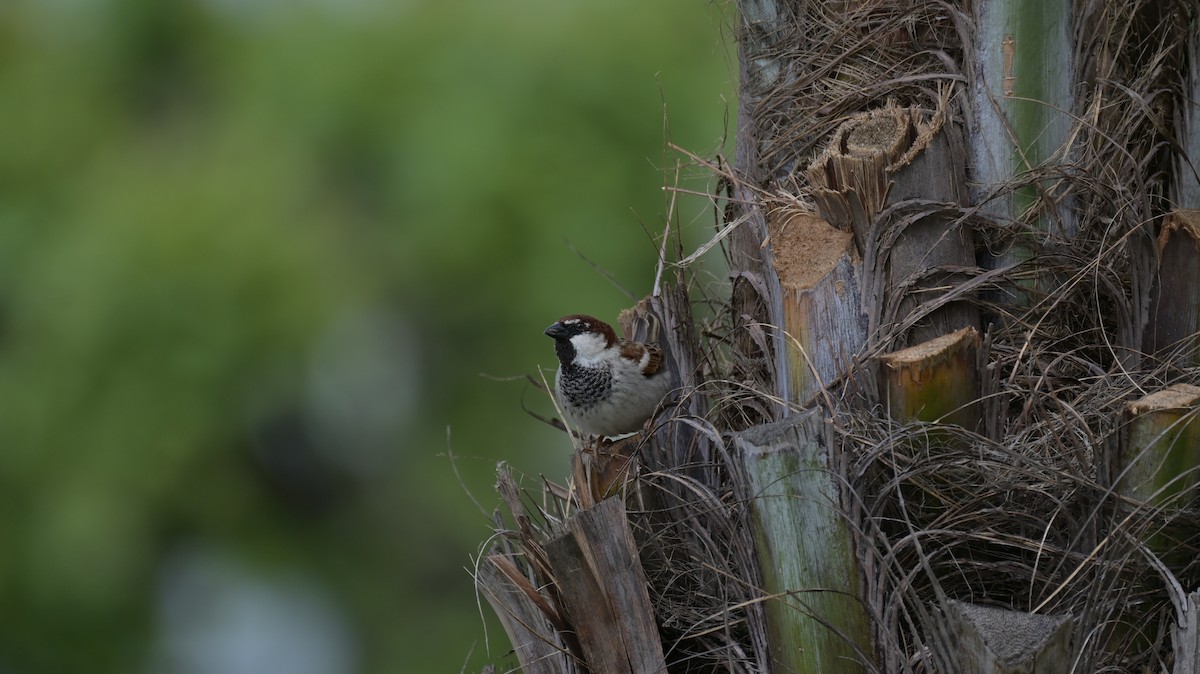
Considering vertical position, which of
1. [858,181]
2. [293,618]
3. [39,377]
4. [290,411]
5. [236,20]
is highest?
[236,20]

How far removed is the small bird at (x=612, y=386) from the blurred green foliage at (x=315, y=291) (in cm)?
534

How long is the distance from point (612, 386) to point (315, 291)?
705 centimetres

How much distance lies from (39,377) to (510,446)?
4.15 meters

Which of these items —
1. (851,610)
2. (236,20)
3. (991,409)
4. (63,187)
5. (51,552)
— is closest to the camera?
(851,610)

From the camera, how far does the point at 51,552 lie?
9.58 metres

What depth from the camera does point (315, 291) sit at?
416 inches

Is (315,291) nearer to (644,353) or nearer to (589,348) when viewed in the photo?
(589,348)

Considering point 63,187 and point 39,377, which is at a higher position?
point 63,187

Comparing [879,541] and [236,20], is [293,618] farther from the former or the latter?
[879,541]

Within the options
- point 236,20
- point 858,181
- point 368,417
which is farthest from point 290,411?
point 858,181

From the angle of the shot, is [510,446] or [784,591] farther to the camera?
[510,446]

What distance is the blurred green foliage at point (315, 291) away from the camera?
32.8 feet

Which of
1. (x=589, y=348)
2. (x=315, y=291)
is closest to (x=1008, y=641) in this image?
(x=589, y=348)

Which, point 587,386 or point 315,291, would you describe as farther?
point 315,291
